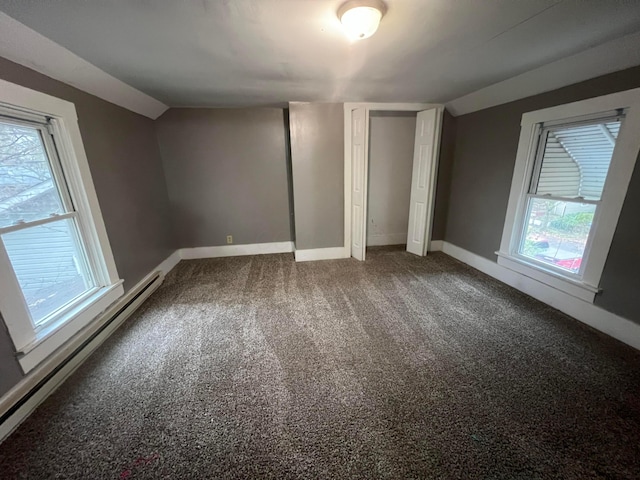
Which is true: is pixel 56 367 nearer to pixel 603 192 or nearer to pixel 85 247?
pixel 85 247

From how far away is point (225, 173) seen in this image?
139 inches

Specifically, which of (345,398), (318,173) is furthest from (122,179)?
(345,398)

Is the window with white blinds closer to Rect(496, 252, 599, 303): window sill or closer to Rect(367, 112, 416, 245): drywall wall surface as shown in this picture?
Rect(496, 252, 599, 303): window sill

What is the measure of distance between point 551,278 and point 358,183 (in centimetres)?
230

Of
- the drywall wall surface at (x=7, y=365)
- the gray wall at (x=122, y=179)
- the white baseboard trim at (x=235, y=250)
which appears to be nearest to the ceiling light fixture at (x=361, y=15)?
the gray wall at (x=122, y=179)

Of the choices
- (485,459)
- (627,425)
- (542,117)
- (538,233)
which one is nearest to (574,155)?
(542,117)

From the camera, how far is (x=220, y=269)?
3383mm

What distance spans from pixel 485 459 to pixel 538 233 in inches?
90.8

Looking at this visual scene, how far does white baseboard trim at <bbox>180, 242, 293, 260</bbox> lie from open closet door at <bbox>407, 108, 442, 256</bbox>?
1.97 meters

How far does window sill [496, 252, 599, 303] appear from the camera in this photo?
81.9 inches

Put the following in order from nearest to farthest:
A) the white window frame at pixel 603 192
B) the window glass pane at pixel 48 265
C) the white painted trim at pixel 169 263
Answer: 1. the window glass pane at pixel 48 265
2. the white window frame at pixel 603 192
3. the white painted trim at pixel 169 263

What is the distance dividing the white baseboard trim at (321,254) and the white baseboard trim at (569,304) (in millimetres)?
1798

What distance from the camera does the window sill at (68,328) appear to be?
147cm

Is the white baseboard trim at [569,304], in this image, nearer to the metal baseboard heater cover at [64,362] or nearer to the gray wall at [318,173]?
the gray wall at [318,173]
